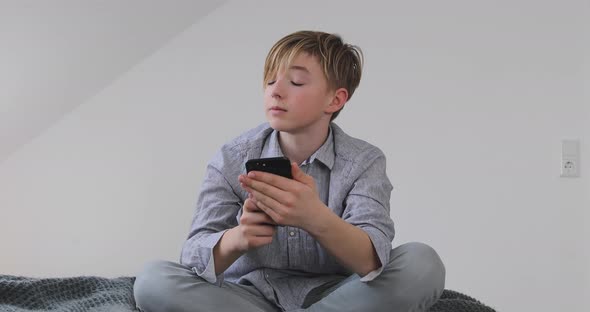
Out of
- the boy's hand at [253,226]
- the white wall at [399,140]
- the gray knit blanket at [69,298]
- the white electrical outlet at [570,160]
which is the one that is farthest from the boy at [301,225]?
the white electrical outlet at [570,160]

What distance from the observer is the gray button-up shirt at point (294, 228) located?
133 centimetres

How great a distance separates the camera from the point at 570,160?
2.10m

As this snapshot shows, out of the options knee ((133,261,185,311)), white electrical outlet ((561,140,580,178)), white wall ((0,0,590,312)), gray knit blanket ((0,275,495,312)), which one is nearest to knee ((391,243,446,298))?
gray knit blanket ((0,275,495,312))

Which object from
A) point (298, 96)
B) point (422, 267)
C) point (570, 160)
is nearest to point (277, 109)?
point (298, 96)

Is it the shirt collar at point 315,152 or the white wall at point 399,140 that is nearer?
the shirt collar at point 315,152

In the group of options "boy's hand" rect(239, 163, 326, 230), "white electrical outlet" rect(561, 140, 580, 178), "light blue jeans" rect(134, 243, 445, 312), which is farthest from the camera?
"white electrical outlet" rect(561, 140, 580, 178)

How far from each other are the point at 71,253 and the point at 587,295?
1.46m

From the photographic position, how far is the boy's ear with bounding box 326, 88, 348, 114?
143 cm

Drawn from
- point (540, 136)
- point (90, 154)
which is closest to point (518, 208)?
point (540, 136)

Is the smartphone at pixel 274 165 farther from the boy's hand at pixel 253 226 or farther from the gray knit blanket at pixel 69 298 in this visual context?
the gray knit blanket at pixel 69 298

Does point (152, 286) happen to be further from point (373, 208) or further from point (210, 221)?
point (373, 208)

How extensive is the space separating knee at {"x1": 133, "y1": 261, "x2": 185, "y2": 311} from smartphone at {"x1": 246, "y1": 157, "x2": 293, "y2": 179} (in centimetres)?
27

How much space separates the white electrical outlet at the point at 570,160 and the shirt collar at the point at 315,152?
0.92m

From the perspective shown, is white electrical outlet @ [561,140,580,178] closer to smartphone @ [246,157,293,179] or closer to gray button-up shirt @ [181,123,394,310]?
gray button-up shirt @ [181,123,394,310]
